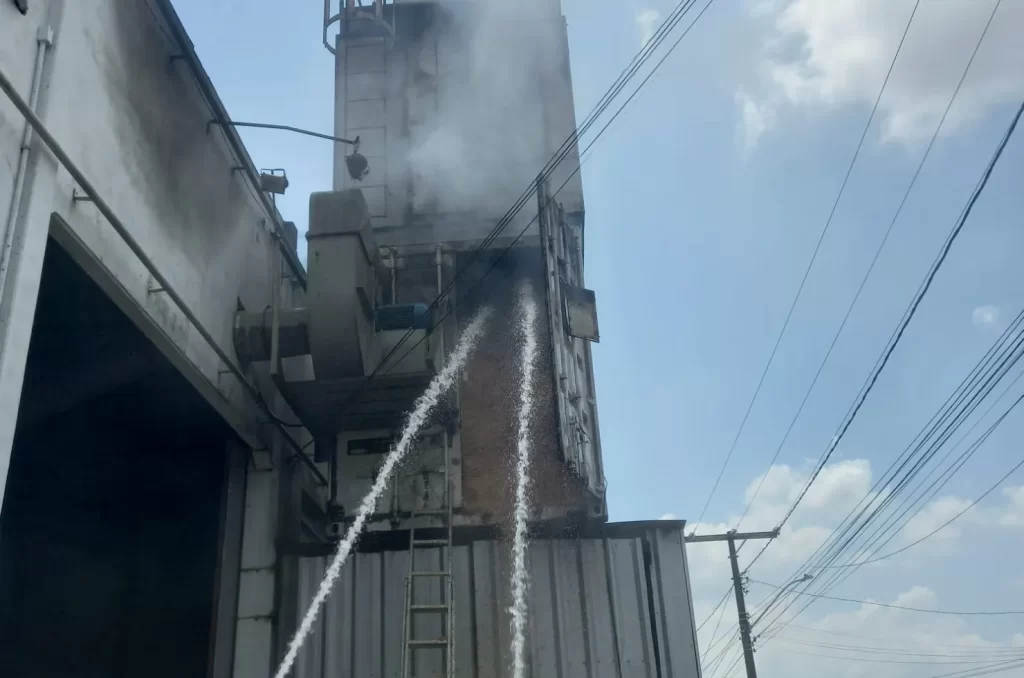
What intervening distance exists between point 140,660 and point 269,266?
4.72 m

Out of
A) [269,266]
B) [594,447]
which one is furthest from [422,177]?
[594,447]

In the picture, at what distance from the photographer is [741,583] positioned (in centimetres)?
2164

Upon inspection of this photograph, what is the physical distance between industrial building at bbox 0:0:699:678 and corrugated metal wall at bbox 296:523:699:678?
0.02 meters

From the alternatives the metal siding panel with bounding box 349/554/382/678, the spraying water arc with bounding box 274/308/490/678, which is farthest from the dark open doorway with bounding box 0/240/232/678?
the metal siding panel with bounding box 349/554/382/678

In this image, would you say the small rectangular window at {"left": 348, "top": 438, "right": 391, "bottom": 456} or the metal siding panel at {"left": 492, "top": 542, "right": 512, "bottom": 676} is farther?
the small rectangular window at {"left": 348, "top": 438, "right": 391, "bottom": 456}

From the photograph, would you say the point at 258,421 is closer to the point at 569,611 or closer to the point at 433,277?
the point at 433,277

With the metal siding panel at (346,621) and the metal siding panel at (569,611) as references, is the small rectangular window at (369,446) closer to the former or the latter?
the metal siding panel at (346,621)

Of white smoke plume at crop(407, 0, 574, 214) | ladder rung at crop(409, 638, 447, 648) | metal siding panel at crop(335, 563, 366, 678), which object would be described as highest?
white smoke plume at crop(407, 0, 574, 214)

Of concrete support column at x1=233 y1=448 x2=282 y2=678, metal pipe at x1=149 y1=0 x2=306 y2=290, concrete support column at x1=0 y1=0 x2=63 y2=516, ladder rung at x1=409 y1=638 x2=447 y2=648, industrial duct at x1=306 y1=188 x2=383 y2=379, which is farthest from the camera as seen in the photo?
industrial duct at x1=306 y1=188 x2=383 y2=379

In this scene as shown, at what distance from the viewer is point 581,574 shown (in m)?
8.30

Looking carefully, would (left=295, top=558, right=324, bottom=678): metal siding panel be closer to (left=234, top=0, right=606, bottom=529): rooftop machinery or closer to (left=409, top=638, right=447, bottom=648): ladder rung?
(left=409, top=638, right=447, bottom=648): ladder rung

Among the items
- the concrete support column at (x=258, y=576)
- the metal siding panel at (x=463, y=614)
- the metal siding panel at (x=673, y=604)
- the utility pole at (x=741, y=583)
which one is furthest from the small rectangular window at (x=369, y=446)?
the utility pole at (x=741, y=583)

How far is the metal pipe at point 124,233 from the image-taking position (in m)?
4.97

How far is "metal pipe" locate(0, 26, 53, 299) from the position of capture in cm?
485
